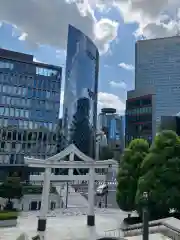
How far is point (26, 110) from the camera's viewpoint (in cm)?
6419

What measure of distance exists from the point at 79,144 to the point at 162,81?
92.0m

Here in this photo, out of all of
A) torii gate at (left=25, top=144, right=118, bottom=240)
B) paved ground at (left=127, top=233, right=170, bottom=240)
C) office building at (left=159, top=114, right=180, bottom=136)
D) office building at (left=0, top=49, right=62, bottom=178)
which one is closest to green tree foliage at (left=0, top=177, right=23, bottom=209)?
torii gate at (left=25, top=144, right=118, bottom=240)

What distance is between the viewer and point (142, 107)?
106 metres

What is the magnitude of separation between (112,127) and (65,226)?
119 m

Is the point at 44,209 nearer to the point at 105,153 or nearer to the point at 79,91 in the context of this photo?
the point at 79,91

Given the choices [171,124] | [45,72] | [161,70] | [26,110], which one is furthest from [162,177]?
[161,70]

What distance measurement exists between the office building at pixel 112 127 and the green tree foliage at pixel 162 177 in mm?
116850

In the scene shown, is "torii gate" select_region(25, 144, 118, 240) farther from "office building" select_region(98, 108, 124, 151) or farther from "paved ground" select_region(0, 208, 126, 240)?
"office building" select_region(98, 108, 124, 151)

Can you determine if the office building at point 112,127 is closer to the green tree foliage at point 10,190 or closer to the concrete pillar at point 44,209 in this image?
the green tree foliage at point 10,190

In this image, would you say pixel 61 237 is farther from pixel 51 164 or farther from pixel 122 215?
pixel 122 215

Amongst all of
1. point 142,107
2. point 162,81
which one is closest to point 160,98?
point 162,81

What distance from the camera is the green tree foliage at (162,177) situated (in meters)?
21.0

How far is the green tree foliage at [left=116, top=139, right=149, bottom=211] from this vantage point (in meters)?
26.2

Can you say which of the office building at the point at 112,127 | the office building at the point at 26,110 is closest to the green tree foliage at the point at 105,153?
the office building at the point at 112,127
